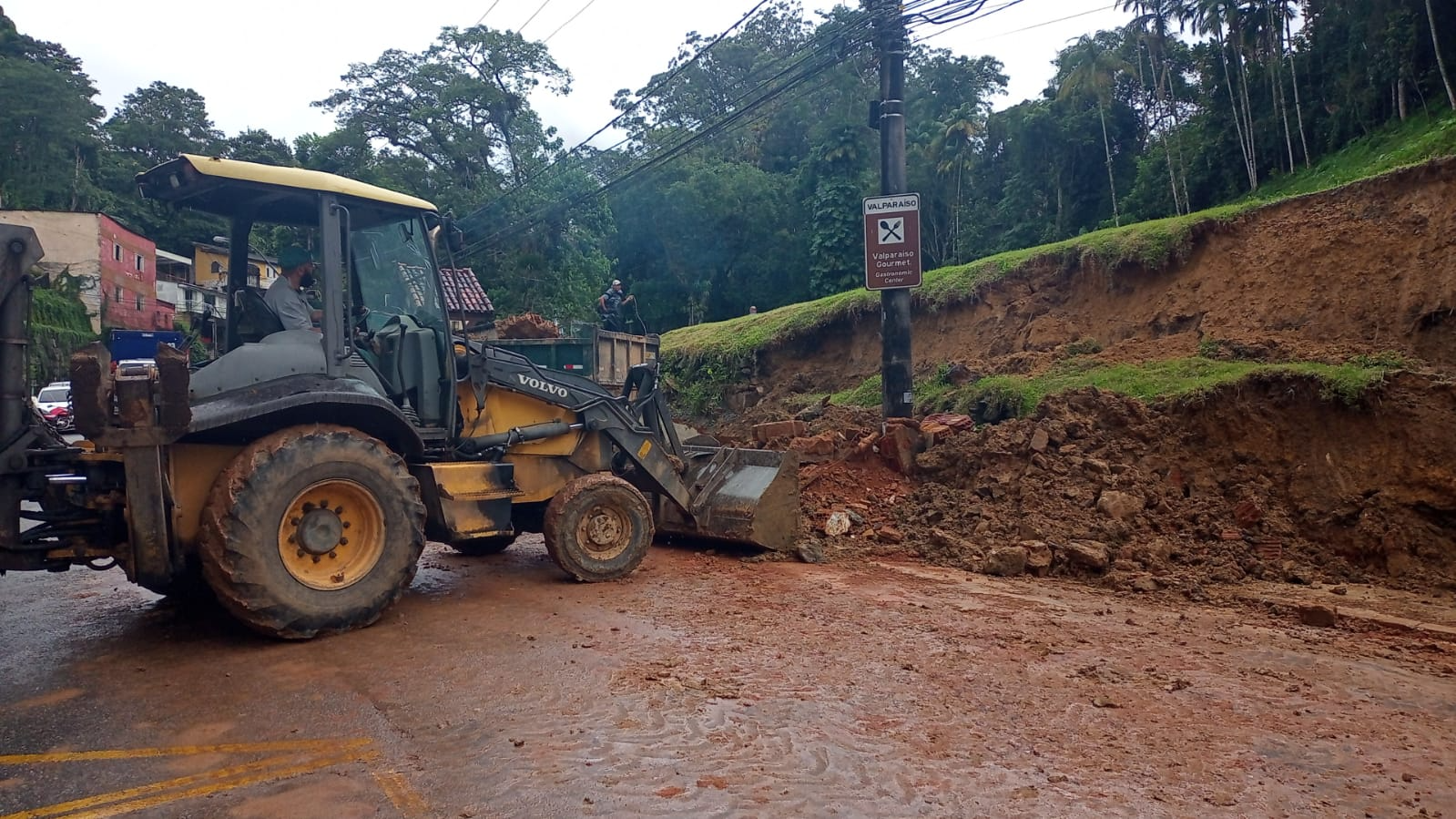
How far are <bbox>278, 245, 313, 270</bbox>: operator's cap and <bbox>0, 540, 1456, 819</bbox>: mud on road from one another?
2.38 metres

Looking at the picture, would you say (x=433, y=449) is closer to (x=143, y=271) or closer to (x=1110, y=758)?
(x=1110, y=758)

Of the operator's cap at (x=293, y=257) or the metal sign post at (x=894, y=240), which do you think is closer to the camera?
the operator's cap at (x=293, y=257)

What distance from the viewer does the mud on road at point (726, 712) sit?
3.71 metres

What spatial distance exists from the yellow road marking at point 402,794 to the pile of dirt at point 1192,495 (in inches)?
→ 223

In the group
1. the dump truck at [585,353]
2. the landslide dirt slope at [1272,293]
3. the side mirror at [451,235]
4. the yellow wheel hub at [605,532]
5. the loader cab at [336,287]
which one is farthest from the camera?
the dump truck at [585,353]

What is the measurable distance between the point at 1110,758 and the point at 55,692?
5.04 meters

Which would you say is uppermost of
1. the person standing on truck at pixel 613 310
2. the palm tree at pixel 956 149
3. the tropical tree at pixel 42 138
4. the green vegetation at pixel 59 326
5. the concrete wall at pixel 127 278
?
the tropical tree at pixel 42 138

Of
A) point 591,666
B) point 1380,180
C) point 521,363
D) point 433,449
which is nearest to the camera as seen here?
point 591,666

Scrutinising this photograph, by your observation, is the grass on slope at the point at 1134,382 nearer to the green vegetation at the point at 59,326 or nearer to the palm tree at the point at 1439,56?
the palm tree at the point at 1439,56

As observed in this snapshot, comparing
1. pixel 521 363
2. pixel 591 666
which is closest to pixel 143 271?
pixel 521 363

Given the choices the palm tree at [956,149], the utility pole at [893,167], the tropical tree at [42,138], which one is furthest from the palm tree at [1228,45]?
the tropical tree at [42,138]

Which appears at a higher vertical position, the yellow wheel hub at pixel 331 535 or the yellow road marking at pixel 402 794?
the yellow wheel hub at pixel 331 535

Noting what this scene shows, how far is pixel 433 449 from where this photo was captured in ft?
23.3

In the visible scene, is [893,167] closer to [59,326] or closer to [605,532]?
[605,532]
